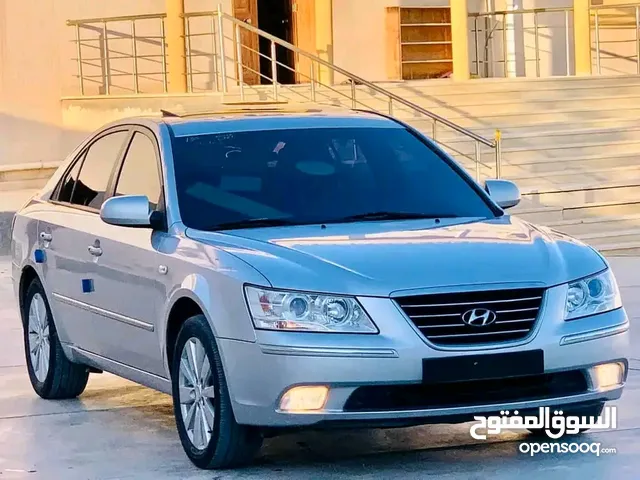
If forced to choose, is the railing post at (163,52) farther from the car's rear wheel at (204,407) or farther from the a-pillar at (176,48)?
the car's rear wheel at (204,407)

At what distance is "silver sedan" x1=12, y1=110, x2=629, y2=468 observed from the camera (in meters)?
5.98

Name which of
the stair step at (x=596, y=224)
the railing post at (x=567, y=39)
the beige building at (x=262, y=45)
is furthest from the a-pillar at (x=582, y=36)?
the stair step at (x=596, y=224)

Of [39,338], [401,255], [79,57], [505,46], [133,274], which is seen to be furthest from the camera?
[505,46]

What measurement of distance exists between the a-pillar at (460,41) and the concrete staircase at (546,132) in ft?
1.06

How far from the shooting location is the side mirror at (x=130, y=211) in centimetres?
691

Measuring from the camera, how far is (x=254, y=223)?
22.6ft

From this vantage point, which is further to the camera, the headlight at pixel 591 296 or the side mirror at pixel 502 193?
the side mirror at pixel 502 193

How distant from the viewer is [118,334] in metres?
7.43

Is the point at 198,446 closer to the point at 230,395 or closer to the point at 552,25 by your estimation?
the point at 230,395

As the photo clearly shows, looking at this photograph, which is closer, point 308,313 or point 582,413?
point 308,313

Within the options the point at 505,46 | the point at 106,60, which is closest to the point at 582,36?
the point at 505,46

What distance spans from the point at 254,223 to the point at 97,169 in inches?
68.5

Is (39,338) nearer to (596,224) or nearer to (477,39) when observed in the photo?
(596,224)

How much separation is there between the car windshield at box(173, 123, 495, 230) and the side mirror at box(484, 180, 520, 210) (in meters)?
0.09
